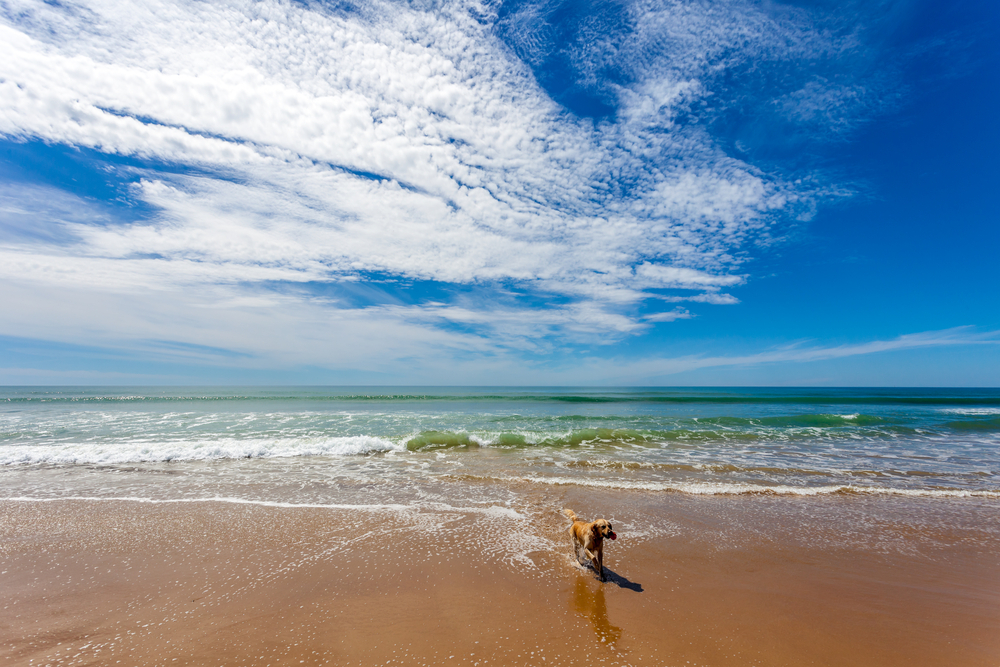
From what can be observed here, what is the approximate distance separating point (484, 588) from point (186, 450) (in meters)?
12.3

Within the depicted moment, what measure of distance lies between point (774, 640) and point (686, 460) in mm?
8798

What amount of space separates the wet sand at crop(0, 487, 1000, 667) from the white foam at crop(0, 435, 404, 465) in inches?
193

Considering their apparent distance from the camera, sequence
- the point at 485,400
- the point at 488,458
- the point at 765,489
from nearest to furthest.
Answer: the point at 765,489
the point at 488,458
the point at 485,400

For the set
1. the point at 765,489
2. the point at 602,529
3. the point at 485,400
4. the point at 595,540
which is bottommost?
the point at 485,400

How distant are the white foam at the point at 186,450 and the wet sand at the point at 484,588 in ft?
16.0

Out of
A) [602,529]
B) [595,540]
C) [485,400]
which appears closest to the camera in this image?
[602,529]

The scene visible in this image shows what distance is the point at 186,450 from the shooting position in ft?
40.5

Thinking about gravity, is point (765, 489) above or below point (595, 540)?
below

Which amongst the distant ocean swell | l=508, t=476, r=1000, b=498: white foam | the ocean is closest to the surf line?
the ocean

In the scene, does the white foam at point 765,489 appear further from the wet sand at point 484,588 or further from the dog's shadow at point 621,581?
the dog's shadow at point 621,581

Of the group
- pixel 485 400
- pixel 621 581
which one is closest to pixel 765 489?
pixel 621 581

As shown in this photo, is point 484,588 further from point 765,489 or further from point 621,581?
point 765,489

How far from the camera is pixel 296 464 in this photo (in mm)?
11367

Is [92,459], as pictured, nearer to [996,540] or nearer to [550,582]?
[550,582]
